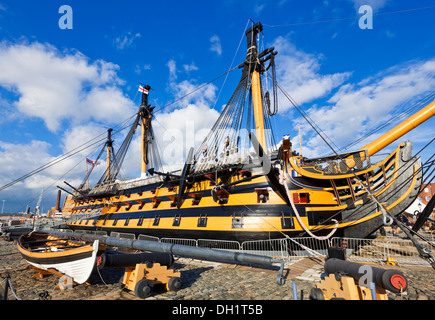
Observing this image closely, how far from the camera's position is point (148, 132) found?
2961 cm

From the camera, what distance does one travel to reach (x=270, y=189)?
13.2 meters

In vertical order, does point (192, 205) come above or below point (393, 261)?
above

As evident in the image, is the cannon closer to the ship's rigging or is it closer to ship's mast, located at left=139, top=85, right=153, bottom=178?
the ship's rigging

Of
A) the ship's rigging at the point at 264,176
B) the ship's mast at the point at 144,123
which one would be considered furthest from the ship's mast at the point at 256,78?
the ship's mast at the point at 144,123

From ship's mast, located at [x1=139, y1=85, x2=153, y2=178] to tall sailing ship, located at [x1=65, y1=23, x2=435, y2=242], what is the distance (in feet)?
28.7

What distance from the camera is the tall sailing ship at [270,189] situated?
36.8 ft

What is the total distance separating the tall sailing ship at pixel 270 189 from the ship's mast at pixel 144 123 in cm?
874

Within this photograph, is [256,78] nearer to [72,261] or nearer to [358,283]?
[358,283]

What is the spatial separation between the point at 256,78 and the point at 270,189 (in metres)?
8.82

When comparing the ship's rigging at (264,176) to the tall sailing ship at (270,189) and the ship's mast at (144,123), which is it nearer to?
the tall sailing ship at (270,189)

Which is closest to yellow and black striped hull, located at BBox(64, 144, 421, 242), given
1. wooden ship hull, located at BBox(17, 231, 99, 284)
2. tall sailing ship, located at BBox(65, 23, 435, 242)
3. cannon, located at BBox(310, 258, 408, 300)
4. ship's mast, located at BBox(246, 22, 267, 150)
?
tall sailing ship, located at BBox(65, 23, 435, 242)

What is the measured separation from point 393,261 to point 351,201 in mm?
3390
